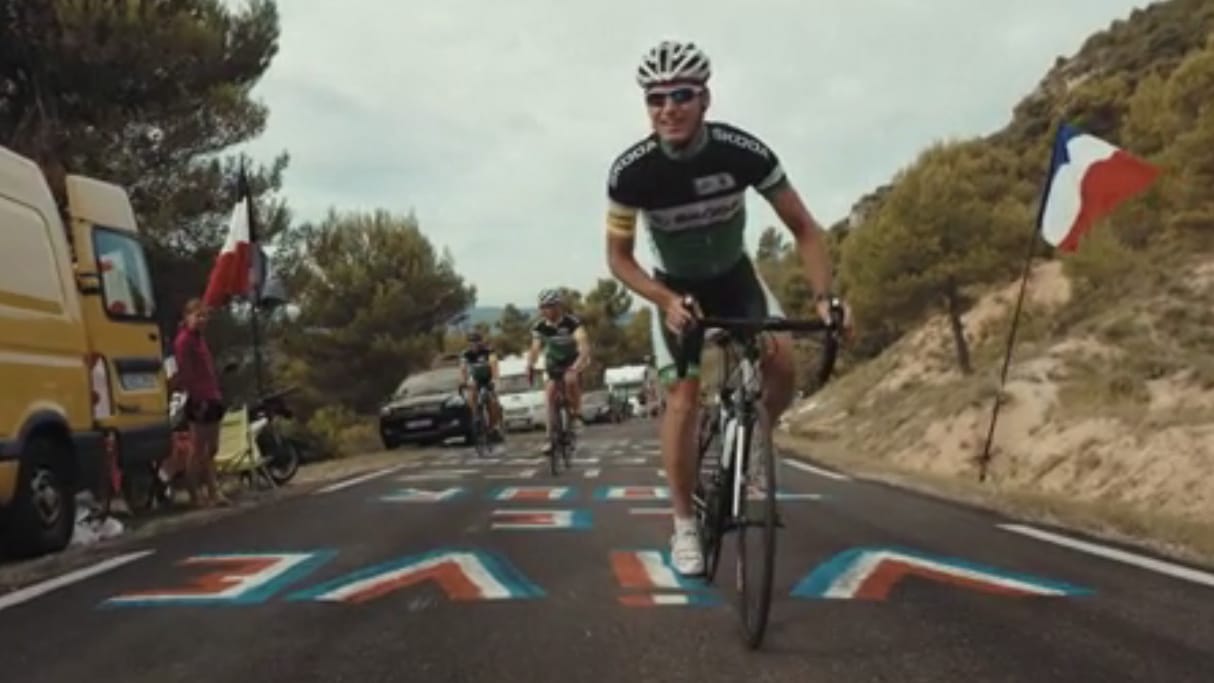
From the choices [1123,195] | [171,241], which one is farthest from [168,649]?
[171,241]

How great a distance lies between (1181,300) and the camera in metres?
23.4

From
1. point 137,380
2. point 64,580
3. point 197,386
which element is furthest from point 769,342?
point 197,386

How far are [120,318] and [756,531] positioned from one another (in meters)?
6.96

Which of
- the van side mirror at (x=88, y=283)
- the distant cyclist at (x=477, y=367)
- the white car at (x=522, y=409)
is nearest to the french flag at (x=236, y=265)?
the distant cyclist at (x=477, y=367)

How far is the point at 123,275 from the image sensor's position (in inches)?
412

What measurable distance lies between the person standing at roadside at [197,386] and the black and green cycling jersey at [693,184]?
7.56 meters

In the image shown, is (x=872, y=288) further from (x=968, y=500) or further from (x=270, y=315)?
(x=968, y=500)

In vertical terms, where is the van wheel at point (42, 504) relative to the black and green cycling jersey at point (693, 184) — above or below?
below

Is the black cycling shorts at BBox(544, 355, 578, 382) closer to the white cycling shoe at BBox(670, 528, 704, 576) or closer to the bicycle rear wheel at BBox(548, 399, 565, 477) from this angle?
the bicycle rear wheel at BBox(548, 399, 565, 477)

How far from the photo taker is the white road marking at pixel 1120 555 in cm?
617

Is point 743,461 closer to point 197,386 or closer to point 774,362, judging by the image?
point 774,362

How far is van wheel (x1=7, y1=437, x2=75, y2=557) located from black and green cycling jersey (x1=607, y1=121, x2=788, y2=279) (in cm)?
494

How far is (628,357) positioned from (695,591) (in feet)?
351

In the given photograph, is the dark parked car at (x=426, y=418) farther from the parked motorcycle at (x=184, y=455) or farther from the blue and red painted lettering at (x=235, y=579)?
the blue and red painted lettering at (x=235, y=579)
